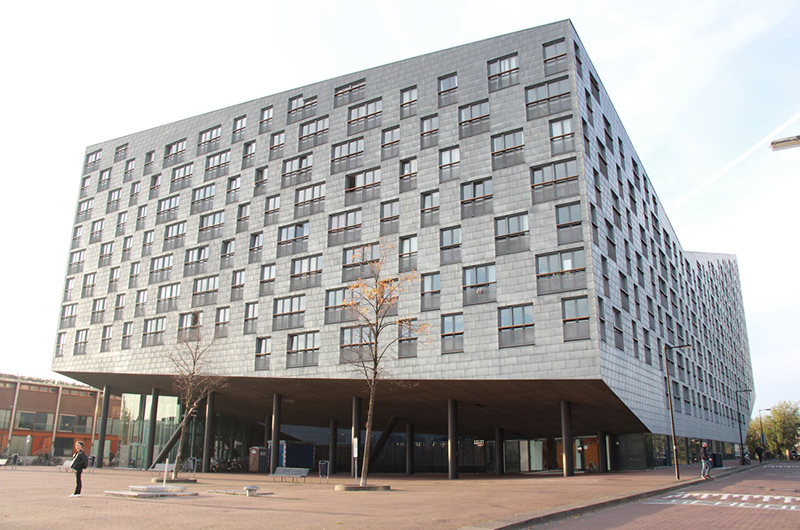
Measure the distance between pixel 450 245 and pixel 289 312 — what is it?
1291cm

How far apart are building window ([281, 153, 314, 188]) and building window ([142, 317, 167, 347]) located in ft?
48.6

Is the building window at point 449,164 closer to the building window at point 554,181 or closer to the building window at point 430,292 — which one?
the building window at point 554,181

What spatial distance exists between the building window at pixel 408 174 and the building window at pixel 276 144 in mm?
11588

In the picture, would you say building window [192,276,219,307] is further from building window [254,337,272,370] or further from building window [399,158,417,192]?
building window [399,158,417,192]

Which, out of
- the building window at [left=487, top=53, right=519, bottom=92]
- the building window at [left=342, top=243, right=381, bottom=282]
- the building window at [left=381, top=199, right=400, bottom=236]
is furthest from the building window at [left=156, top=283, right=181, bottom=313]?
the building window at [left=487, top=53, right=519, bottom=92]

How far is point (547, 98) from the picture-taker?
122ft

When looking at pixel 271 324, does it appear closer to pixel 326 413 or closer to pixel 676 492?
pixel 326 413

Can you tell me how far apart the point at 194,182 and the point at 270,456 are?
2299 centimetres

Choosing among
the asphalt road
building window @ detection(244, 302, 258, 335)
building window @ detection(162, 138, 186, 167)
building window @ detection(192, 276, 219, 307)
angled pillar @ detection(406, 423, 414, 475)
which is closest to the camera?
the asphalt road

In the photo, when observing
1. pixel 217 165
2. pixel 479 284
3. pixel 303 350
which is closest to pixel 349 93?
pixel 217 165

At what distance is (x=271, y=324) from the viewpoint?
44.2 meters

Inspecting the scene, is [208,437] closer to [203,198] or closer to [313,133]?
[203,198]

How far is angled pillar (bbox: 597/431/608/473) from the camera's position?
147ft

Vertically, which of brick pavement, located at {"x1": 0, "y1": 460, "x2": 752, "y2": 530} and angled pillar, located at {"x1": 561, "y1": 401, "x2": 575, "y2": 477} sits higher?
angled pillar, located at {"x1": 561, "y1": 401, "x2": 575, "y2": 477}
